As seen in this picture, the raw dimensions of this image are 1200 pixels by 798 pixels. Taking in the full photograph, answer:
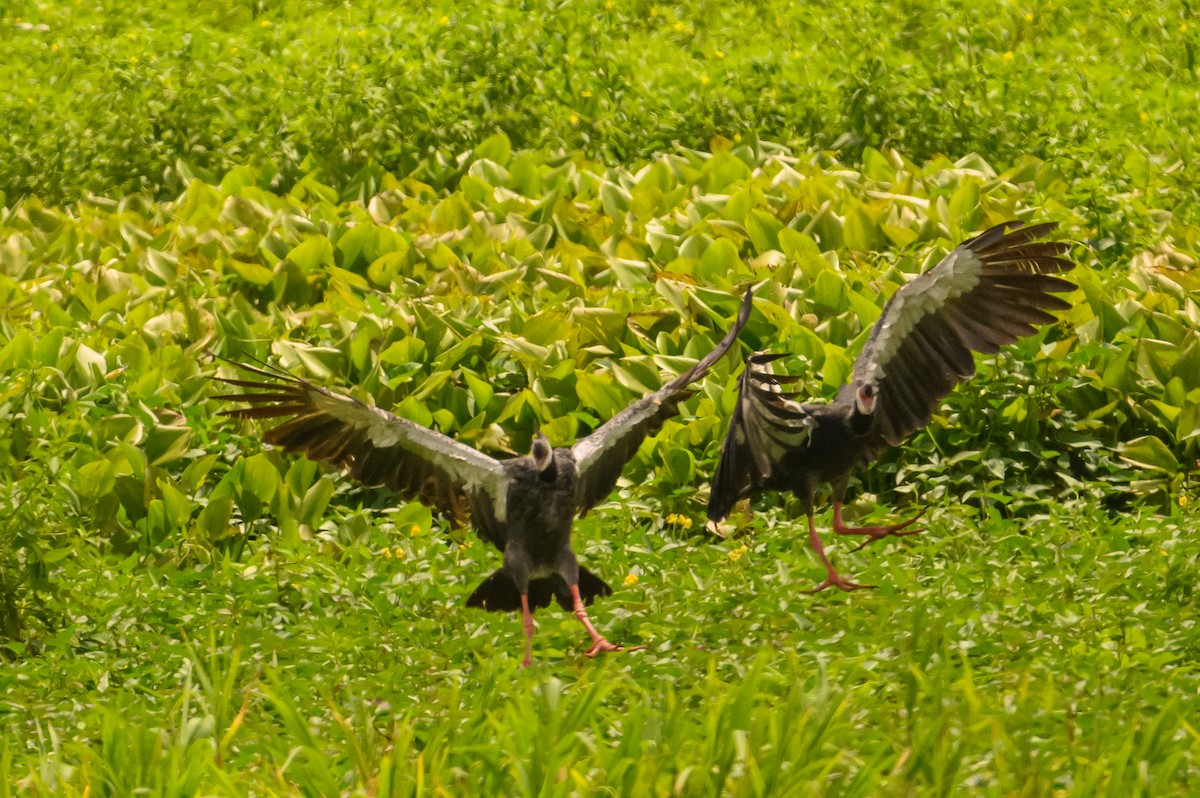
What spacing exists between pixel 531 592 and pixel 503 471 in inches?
15.8

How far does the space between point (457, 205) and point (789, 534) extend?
3.66 meters

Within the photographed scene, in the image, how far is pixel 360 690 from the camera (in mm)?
4648

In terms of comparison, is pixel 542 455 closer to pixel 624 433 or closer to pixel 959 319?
pixel 624 433

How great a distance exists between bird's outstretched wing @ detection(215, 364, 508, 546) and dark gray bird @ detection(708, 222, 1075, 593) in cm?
76

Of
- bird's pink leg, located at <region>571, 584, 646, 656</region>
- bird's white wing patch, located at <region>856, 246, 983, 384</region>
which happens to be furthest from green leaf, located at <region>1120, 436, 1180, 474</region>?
bird's pink leg, located at <region>571, 584, 646, 656</region>

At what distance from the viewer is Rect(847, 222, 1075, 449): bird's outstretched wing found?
5.16m

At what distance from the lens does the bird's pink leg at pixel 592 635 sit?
4.89 m

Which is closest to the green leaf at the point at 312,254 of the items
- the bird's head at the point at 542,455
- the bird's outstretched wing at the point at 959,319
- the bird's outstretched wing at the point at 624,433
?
the bird's outstretched wing at the point at 624,433

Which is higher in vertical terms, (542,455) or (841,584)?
(542,455)

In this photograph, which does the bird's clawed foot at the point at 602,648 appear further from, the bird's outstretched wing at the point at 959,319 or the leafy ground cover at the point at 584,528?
the bird's outstretched wing at the point at 959,319

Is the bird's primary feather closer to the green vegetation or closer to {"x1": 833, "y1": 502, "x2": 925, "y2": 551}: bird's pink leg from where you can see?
{"x1": 833, "y1": 502, "x2": 925, "y2": 551}: bird's pink leg

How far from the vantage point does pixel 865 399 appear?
5.04m

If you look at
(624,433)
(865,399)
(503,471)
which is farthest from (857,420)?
(503,471)

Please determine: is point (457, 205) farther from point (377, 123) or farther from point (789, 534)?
point (789, 534)
